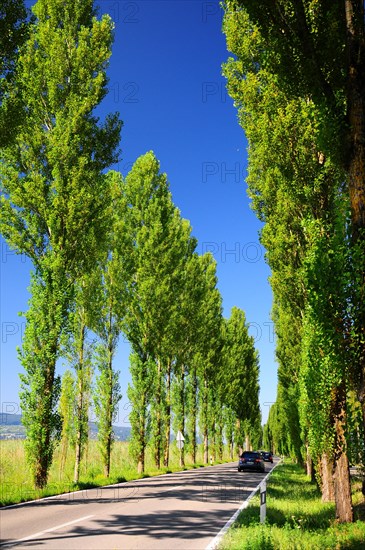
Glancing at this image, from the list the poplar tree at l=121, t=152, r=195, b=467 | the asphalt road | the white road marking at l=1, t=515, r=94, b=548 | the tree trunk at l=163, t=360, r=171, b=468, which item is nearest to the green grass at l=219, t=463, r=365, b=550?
the asphalt road

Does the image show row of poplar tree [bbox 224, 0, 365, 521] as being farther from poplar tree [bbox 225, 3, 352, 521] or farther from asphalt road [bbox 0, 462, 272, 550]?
asphalt road [bbox 0, 462, 272, 550]

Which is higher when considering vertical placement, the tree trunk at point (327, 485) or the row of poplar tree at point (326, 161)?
the row of poplar tree at point (326, 161)

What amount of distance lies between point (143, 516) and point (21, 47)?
1286 centimetres

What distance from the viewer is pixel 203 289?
36.5 metres

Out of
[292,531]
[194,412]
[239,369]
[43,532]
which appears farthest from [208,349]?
[43,532]

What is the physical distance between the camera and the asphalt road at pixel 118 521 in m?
7.10

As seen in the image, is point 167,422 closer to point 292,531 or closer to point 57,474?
point 57,474

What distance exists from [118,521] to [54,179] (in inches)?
466

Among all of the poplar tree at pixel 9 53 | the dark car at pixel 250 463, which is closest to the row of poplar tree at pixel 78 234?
the poplar tree at pixel 9 53

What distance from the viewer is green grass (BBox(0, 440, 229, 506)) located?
1282cm

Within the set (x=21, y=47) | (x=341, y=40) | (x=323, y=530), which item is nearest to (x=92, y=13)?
(x=21, y=47)

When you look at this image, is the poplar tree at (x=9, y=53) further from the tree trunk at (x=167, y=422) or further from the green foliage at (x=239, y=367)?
the green foliage at (x=239, y=367)

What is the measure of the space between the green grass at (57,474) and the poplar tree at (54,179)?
1096 millimetres

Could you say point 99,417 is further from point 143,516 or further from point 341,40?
point 341,40
